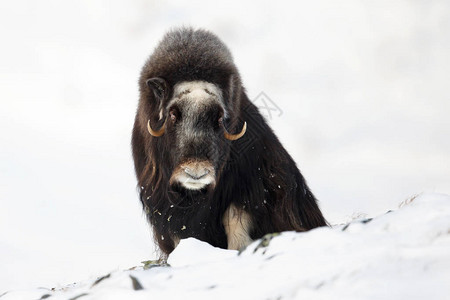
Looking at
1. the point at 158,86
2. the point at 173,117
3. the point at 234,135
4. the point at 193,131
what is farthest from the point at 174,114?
the point at 234,135

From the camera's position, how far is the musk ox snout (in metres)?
4.68

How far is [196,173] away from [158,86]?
3.15 ft

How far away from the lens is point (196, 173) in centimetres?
466

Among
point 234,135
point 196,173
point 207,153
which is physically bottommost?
point 196,173

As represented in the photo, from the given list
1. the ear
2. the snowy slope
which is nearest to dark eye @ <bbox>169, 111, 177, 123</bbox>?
the ear

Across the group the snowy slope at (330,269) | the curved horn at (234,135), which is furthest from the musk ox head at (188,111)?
the snowy slope at (330,269)

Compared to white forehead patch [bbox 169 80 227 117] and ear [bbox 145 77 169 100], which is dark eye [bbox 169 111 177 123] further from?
ear [bbox 145 77 169 100]

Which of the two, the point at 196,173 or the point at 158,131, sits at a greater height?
the point at 158,131

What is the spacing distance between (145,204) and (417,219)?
3.51 m

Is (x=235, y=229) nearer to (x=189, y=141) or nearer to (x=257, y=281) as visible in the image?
(x=189, y=141)

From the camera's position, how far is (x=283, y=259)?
2.78 metres

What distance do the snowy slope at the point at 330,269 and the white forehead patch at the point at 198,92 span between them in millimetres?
2133

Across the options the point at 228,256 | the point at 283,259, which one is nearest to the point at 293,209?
the point at 228,256

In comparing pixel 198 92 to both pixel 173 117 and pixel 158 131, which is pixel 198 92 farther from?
pixel 158 131
